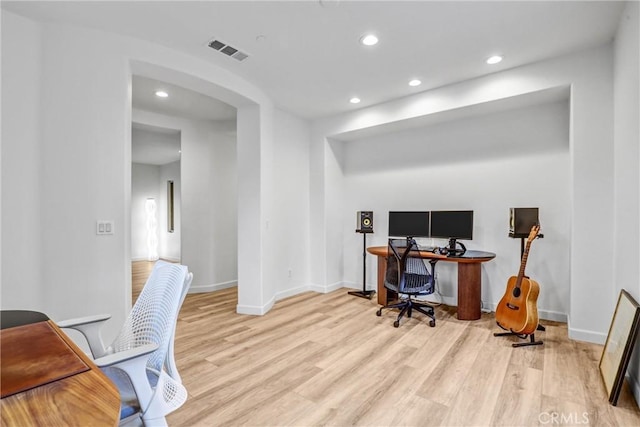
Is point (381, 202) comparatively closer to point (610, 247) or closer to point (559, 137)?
point (559, 137)

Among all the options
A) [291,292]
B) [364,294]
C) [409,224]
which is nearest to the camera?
[409,224]

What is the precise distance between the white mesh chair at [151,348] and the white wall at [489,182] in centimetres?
367

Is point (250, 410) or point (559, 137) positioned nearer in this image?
point (250, 410)

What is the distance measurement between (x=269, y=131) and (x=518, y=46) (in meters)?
2.83

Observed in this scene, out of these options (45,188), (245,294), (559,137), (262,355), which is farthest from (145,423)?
(559,137)

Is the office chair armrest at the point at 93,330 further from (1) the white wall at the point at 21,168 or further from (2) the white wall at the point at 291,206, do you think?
(2) the white wall at the point at 291,206

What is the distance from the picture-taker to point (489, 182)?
3838 millimetres

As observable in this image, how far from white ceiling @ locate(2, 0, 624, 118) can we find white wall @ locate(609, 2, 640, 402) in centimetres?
28

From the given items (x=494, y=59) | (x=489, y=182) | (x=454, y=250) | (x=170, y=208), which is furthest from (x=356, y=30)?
(x=170, y=208)

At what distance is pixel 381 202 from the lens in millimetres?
4738

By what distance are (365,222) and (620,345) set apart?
2.97 m

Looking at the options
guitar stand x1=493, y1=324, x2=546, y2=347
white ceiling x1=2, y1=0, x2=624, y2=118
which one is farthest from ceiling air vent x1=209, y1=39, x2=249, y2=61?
guitar stand x1=493, y1=324, x2=546, y2=347

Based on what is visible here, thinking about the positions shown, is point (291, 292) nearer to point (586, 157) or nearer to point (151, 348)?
point (151, 348)

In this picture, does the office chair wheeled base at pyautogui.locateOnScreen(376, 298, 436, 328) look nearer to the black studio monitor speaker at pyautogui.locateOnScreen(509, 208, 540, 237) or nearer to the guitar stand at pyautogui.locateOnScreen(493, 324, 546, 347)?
the guitar stand at pyautogui.locateOnScreen(493, 324, 546, 347)
